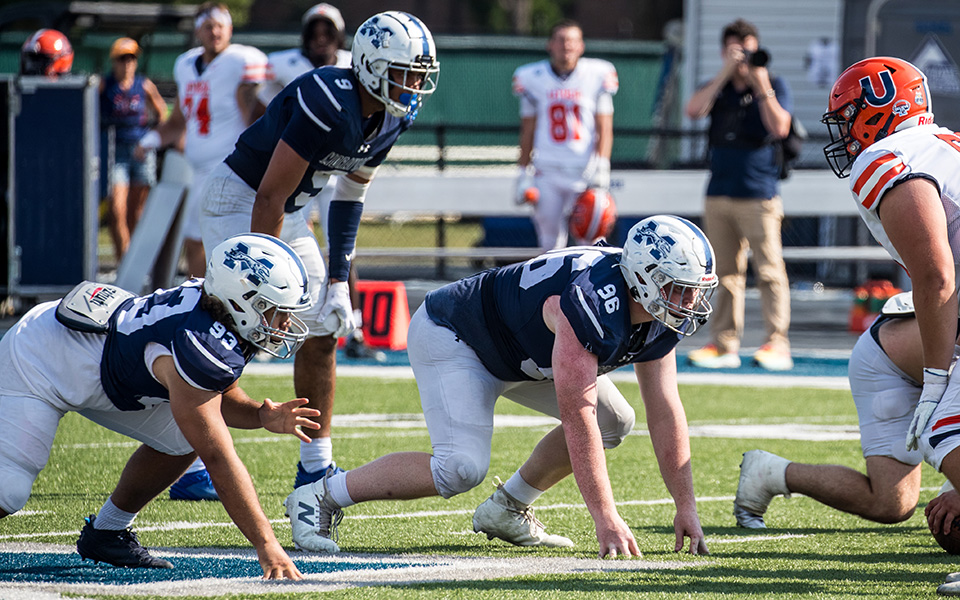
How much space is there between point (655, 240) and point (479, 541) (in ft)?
4.48

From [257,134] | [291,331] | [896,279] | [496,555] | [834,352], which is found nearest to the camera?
[291,331]

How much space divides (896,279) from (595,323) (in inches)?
396

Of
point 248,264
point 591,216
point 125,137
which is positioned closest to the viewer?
point 248,264

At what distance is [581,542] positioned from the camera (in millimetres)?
4750

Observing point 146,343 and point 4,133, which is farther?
point 4,133

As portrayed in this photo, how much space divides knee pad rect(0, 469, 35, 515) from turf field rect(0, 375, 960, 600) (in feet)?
0.70

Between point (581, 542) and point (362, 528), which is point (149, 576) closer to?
point (362, 528)

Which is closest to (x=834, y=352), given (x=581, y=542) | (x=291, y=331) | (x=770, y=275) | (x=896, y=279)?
(x=770, y=275)

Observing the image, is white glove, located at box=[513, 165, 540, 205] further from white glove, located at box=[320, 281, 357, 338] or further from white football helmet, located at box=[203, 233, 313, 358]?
white football helmet, located at box=[203, 233, 313, 358]

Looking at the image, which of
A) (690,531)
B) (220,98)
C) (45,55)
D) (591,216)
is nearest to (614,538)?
(690,531)

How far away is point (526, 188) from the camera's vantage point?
10.6m

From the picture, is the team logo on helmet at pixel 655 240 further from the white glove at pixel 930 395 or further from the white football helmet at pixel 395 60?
the white football helmet at pixel 395 60

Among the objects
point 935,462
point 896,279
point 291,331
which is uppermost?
point 291,331

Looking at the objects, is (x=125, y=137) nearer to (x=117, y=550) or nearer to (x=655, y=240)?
(x=117, y=550)
